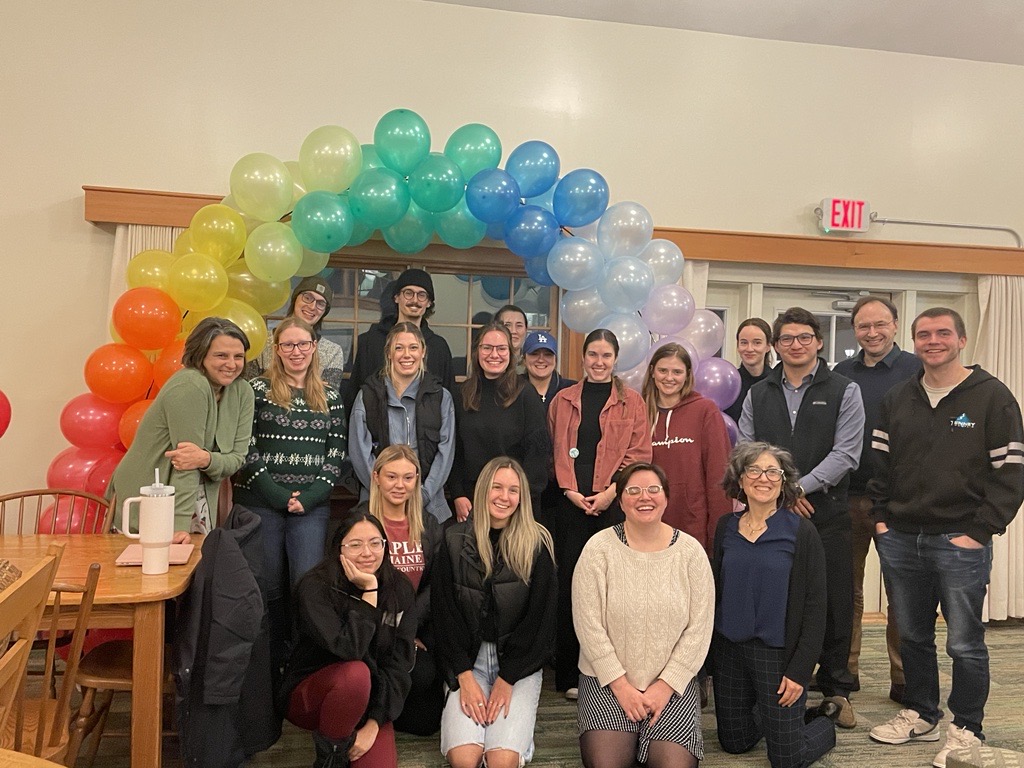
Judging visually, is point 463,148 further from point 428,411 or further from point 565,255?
point 428,411

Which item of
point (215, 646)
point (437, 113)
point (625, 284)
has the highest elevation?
point (437, 113)

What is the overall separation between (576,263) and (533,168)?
A: 45cm

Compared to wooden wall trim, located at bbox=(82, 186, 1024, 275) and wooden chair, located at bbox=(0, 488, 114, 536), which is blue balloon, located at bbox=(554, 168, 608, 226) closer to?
wooden wall trim, located at bbox=(82, 186, 1024, 275)

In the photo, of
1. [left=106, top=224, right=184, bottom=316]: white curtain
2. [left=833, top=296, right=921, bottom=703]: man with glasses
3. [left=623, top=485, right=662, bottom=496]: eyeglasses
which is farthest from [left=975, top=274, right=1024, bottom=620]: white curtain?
[left=106, top=224, right=184, bottom=316]: white curtain

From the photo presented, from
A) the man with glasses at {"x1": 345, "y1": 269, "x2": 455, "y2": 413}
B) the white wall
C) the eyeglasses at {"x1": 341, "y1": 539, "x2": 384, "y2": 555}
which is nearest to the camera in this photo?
the eyeglasses at {"x1": 341, "y1": 539, "x2": 384, "y2": 555}

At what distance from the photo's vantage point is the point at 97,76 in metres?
3.90

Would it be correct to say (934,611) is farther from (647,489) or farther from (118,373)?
(118,373)

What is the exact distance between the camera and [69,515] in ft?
9.72

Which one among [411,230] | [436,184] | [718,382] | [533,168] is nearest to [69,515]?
[411,230]

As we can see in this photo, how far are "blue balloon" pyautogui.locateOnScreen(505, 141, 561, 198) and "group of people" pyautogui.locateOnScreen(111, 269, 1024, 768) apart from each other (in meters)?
0.76

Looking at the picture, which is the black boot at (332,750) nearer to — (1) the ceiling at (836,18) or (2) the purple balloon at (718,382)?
(2) the purple balloon at (718,382)

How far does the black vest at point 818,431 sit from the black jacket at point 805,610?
0.46 m

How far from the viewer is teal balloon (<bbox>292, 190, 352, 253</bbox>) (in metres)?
3.14

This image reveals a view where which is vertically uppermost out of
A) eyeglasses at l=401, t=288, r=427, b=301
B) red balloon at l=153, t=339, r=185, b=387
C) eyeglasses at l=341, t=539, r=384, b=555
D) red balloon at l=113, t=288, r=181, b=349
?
eyeglasses at l=401, t=288, r=427, b=301
